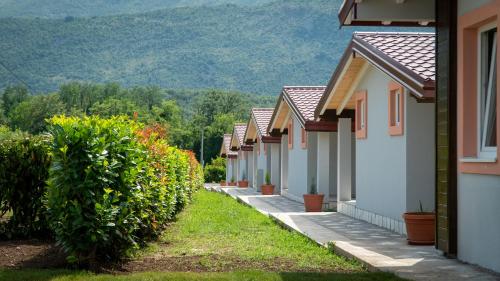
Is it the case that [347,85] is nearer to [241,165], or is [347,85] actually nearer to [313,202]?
[313,202]

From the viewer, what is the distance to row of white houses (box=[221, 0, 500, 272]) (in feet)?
29.5

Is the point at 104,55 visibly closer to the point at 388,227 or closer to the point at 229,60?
the point at 229,60

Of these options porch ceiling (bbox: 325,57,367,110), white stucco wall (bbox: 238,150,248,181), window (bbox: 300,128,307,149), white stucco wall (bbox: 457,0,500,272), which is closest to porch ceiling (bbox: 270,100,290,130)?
window (bbox: 300,128,307,149)

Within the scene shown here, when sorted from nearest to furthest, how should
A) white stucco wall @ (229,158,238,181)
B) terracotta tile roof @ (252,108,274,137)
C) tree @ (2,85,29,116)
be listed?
terracotta tile roof @ (252,108,274,137) < white stucco wall @ (229,158,238,181) < tree @ (2,85,29,116)

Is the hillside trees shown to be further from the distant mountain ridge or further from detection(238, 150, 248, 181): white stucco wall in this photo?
detection(238, 150, 248, 181): white stucco wall

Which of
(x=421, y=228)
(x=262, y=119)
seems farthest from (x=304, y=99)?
(x=421, y=228)

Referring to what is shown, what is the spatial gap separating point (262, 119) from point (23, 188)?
24.7m

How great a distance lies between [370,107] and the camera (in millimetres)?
16734

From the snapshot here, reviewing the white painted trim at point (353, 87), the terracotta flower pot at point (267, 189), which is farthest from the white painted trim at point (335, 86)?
the terracotta flower pot at point (267, 189)

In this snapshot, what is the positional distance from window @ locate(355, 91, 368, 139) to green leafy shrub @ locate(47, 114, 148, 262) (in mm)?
8474

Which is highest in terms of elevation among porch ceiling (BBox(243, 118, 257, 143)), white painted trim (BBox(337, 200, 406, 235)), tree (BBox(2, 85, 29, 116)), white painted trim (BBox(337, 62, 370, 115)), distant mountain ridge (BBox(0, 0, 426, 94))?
distant mountain ridge (BBox(0, 0, 426, 94))

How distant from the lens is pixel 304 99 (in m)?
25.3

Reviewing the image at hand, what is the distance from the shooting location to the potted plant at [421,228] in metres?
11.7

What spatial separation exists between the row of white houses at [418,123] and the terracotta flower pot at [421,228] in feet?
4.74
